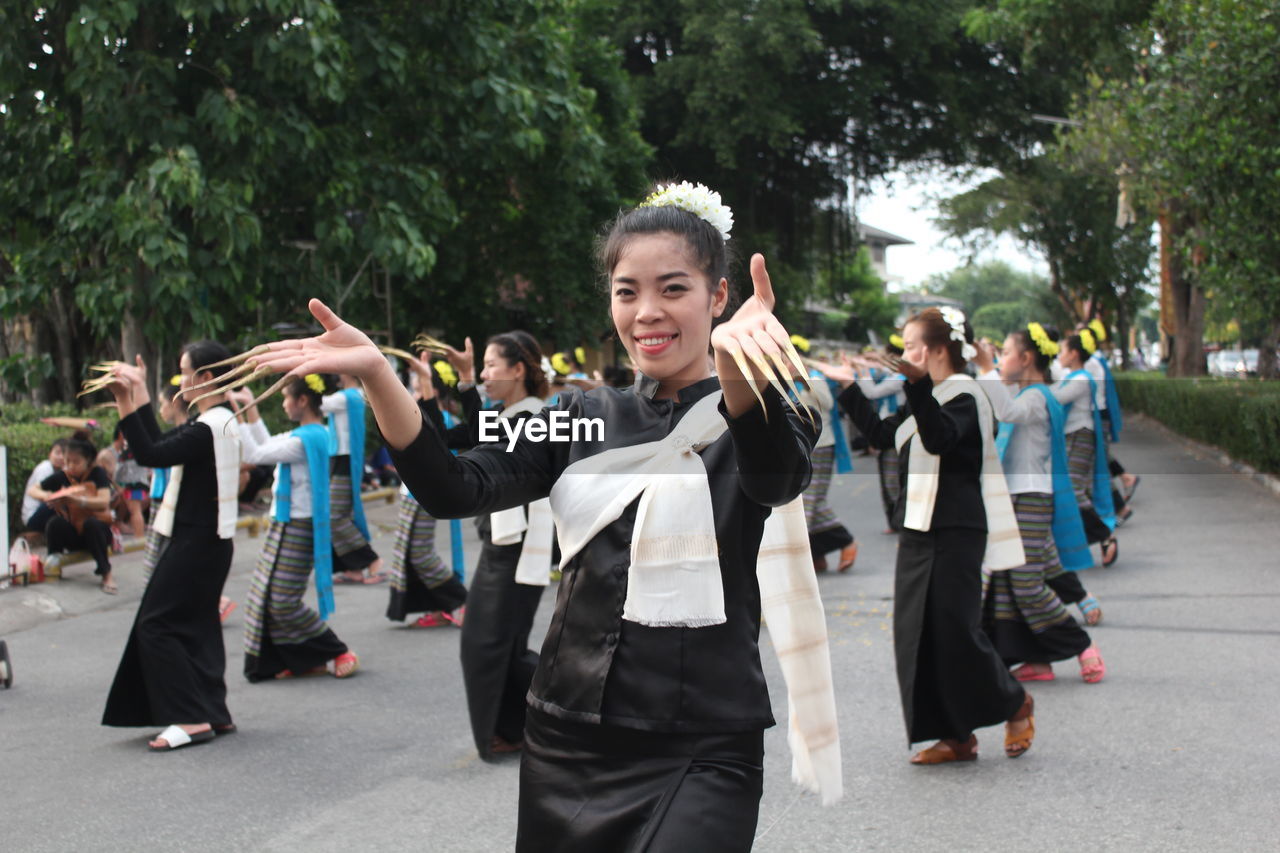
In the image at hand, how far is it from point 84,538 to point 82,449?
26.9 inches

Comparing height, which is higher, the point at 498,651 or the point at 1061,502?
the point at 1061,502

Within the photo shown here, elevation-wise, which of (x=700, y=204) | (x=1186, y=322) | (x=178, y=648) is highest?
(x=1186, y=322)

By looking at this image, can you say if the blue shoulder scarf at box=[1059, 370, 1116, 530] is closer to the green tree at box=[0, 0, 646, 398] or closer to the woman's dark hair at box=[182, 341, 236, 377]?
the woman's dark hair at box=[182, 341, 236, 377]

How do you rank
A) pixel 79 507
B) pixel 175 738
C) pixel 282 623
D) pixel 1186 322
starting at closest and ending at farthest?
pixel 175 738, pixel 282 623, pixel 79 507, pixel 1186 322

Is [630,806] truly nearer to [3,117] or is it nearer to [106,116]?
[106,116]

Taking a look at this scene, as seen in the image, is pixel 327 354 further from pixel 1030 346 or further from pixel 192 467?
pixel 1030 346

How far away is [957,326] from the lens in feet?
18.4

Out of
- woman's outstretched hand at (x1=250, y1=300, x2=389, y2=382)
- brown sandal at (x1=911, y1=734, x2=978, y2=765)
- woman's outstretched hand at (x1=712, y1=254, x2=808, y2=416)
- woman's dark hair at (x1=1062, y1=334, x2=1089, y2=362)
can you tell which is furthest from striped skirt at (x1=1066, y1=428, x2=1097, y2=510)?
woman's outstretched hand at (x1=250, y1=300, x2=389, y2=382)

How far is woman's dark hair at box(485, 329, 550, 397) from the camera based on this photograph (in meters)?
5.94

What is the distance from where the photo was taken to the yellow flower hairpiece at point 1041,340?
7164mm

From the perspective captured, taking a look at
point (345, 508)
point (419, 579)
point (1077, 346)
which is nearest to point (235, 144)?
point (345, 508)

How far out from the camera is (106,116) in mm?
12367

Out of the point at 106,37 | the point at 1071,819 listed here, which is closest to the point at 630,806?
the point at 1071,819

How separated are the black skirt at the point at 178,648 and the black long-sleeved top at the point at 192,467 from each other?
0.23 ft
